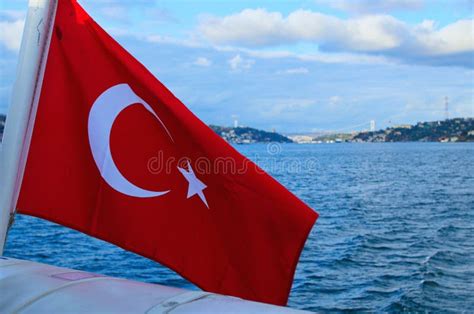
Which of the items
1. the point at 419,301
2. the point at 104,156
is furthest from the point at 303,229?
the point at 419,301

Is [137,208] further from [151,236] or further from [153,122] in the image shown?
[153,122]

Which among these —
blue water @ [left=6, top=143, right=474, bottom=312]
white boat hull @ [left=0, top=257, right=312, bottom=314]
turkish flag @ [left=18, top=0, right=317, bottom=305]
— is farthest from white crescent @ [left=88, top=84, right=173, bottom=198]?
blue water @ [left=6, top=143, right=474, bottom=312]

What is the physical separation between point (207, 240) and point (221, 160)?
678mm

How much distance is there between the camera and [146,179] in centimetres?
465

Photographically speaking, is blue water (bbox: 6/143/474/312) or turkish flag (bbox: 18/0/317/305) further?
blue water (bbox: 6/143/474/312)

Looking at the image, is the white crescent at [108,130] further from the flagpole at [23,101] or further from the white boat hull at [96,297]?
the white boat hull at [96,297]

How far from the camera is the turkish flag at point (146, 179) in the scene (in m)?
4.47

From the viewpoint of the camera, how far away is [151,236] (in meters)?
4.61

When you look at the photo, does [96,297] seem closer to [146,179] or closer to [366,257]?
[146,179]

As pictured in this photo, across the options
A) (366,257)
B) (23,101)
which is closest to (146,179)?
(23,101)

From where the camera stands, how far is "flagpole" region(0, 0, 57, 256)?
372 cm

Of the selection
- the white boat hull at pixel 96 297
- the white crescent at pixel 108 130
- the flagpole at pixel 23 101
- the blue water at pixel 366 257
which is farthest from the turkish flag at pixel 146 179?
the blue water at pixel 366 257

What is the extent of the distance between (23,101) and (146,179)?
122cm

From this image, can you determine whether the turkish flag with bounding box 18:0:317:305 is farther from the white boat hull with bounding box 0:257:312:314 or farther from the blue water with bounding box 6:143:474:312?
the blue water with bounding box 6:143:474:312
